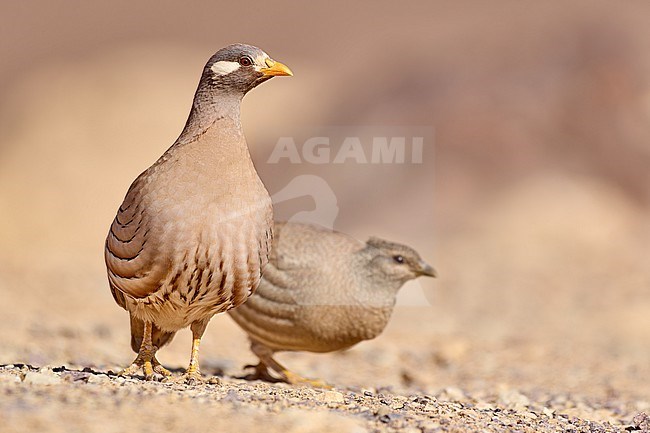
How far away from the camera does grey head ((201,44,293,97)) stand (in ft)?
19.3

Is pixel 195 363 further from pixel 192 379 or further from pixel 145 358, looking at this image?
pixel 145 358

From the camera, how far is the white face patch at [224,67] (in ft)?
19.3

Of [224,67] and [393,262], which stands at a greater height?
[224,67]

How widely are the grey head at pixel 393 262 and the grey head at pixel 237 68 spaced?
2.63 meters

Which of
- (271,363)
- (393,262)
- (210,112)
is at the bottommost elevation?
(271,363)

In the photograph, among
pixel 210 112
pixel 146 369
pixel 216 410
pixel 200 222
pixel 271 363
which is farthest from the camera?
pixel 271 363

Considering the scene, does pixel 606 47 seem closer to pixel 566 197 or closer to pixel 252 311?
pixel 566 197

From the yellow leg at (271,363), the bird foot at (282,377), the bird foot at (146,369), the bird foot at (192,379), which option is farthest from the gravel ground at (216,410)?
the yellow leg at (271,363)

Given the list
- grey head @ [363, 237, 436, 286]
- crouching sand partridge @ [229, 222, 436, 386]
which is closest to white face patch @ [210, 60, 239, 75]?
crouching sand partridge @ [229, 222, 436, 386]

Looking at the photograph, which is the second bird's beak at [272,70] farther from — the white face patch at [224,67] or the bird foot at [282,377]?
the bird foot at [282,377]

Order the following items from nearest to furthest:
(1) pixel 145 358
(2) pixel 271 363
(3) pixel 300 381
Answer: (1) pixel 145 358 < (3) pixel 300 381 < (2) pixel 271 363

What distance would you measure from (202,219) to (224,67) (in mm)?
1059

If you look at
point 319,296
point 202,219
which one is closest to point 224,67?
point 202,219

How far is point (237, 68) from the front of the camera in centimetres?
589
